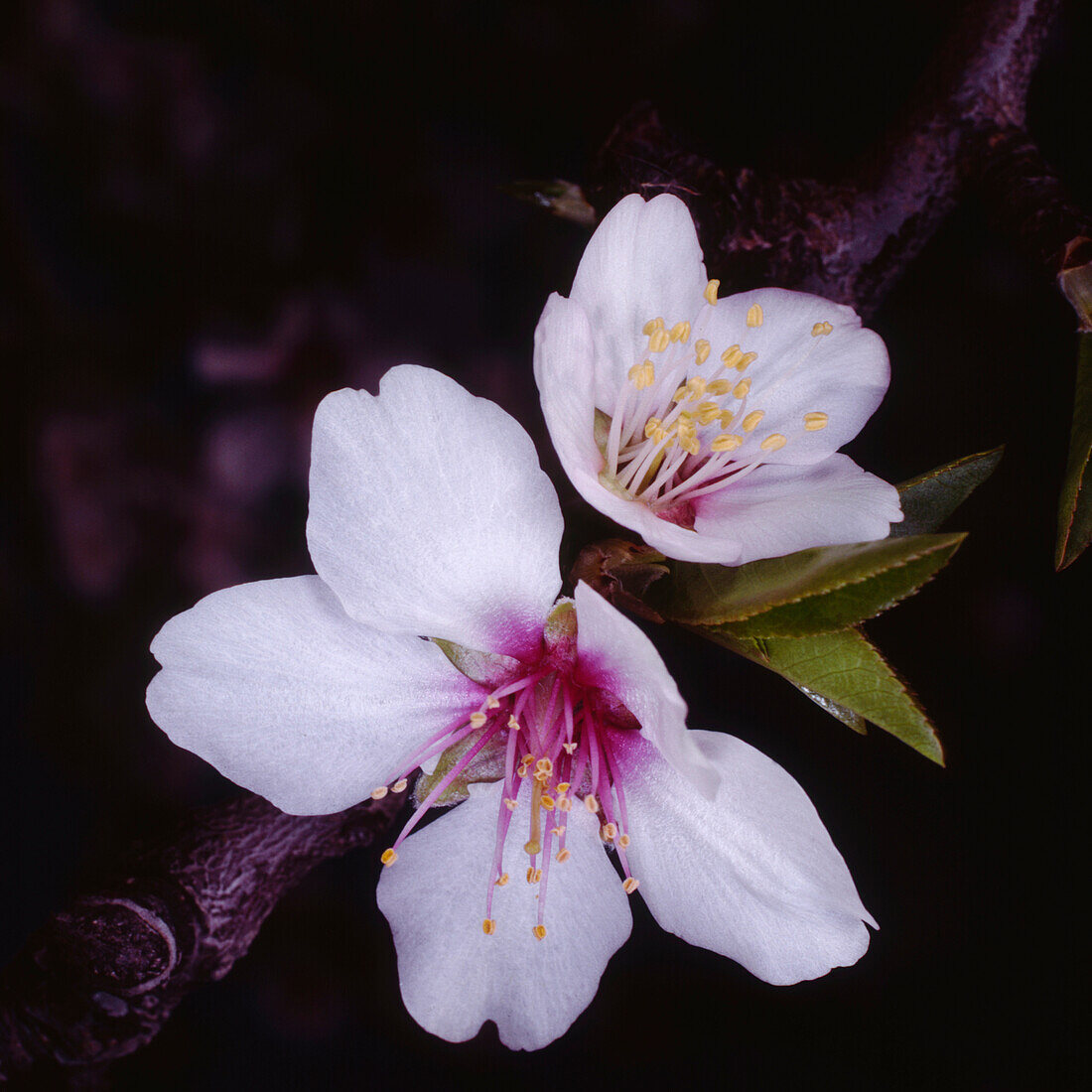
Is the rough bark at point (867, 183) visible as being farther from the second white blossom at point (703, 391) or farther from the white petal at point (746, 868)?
the white petal at point (746, 868)

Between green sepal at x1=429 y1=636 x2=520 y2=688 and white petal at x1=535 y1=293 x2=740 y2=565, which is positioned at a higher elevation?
white petal at x1=535 y1=293 x2=740 y2=565

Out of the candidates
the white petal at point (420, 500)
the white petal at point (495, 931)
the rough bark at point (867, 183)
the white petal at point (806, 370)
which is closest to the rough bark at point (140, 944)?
the white petal at point (495, 931)

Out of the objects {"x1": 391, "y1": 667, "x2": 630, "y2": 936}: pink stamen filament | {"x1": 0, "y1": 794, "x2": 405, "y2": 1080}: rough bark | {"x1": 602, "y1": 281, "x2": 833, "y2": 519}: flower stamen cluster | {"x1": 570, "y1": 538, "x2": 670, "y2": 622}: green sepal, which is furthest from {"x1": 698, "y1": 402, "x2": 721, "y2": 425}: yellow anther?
{"x1": 0, "y1": 794, "x2": 405, "y2": 1080}: rough bark

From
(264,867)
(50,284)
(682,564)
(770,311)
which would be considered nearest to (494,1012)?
(264,867)

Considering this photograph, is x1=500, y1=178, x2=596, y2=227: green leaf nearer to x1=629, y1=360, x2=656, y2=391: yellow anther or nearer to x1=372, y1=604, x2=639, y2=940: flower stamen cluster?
x1=629, y1=360, x2=656, y2=391: yellow anther

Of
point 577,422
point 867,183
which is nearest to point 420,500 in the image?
point 577,422

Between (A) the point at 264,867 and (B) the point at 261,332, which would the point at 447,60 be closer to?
(B) the point at 261,332
